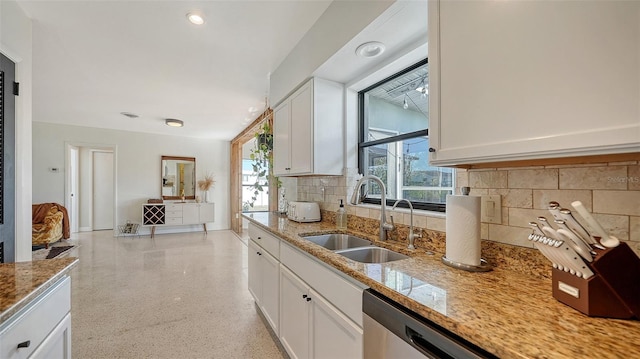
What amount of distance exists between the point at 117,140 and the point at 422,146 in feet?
22.5

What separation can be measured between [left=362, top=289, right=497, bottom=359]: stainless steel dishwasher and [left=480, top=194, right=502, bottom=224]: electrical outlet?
0.62 meters

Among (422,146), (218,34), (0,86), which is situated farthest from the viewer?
(218,34)

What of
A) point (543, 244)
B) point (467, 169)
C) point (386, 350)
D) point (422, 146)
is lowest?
point (386, 350)

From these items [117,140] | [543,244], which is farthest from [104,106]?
[543,244]

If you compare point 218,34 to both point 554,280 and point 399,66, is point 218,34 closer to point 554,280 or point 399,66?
point 399,66

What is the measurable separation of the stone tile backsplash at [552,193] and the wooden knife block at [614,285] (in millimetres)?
235

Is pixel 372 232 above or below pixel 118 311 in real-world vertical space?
above

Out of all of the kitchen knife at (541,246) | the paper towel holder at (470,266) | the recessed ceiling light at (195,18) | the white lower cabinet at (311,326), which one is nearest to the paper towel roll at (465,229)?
the paper towel holder at (470,266)

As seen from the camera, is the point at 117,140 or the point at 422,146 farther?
the point at 117,140

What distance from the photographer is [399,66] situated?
1.87 m

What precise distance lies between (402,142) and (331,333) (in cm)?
137

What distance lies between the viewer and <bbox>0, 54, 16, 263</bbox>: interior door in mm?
1678

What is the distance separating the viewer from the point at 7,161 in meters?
1.72

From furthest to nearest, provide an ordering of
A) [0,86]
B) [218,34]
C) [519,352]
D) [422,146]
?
[218,34] < [422,146] < [0,86] < [519,352]
